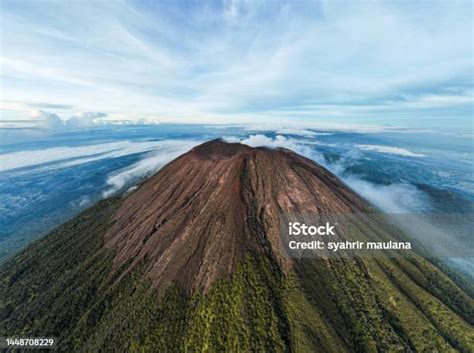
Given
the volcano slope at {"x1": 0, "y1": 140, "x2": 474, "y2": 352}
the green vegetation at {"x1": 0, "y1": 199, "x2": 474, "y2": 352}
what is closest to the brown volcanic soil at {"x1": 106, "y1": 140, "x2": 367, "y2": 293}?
the volcano slope at {"x1": 0, "y1": 140, "x2": 474, "y2": 352}

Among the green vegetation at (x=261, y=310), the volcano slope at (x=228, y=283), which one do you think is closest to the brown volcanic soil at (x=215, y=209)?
the volcano slope at (x=228, y=283)

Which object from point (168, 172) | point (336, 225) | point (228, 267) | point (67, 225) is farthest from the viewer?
point (67, 225)

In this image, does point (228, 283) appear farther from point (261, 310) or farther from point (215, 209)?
point (215, 209)

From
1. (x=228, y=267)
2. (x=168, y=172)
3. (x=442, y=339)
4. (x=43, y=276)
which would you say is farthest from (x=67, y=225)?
(x=442, y=339)

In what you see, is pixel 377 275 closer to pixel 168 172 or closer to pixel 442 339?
pixel 442 339

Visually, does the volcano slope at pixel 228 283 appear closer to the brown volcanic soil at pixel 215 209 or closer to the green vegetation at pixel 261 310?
the green vegetation at pixel 261 310
